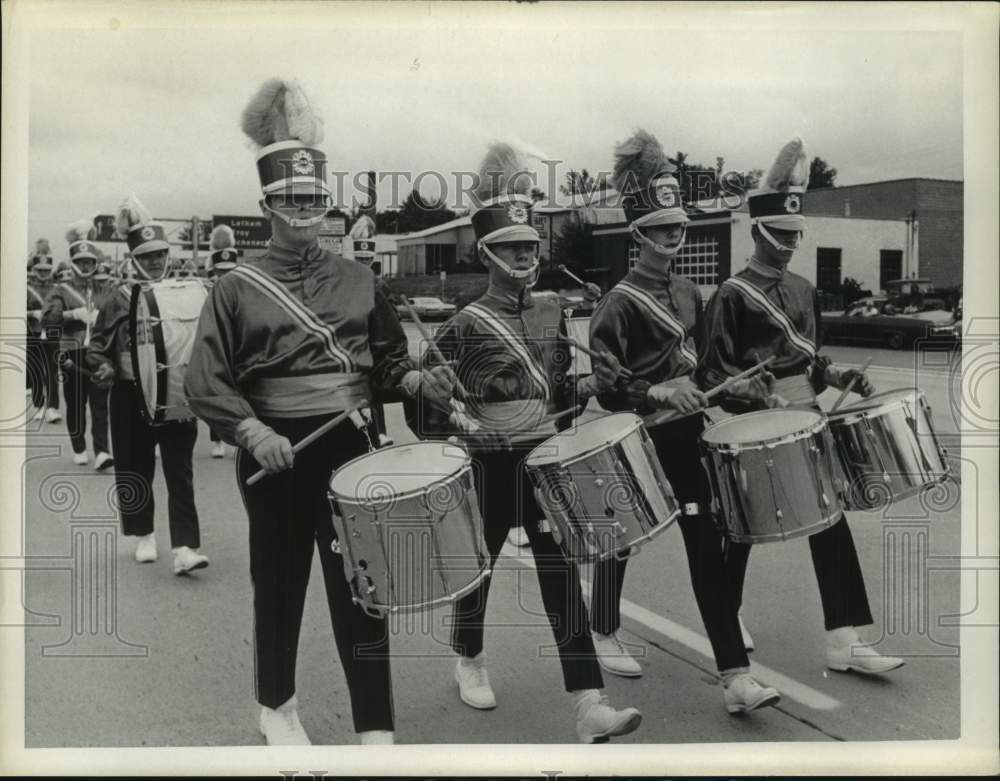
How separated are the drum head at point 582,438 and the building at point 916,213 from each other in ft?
3.81

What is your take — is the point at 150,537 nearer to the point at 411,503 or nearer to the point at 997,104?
the point at 411,503

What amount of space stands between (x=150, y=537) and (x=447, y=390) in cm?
128

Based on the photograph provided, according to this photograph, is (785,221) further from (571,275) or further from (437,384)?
(437,384)

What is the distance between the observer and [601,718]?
14.0 ft

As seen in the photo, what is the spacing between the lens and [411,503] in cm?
378

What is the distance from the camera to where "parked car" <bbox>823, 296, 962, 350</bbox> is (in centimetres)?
444

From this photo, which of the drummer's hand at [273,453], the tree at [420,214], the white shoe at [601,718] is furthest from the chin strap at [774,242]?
the drummer's hand at [273,453]

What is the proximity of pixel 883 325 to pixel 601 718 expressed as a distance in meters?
1.88

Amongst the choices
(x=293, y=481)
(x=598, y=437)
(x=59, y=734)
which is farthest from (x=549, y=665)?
(x=59, y=734)

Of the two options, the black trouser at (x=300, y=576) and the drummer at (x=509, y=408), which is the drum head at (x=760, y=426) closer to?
the drummer at (x=509, y=408)

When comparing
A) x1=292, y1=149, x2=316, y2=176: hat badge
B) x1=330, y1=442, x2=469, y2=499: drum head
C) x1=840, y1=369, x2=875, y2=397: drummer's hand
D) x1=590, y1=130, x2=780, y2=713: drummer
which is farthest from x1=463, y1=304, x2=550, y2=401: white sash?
x1=840, y1=369, x2=875, y2=397: drummer's hand

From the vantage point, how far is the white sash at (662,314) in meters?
4.43

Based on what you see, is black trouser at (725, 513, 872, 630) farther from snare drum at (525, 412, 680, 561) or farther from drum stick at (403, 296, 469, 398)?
drum stick at (403, 296, 469, 398)

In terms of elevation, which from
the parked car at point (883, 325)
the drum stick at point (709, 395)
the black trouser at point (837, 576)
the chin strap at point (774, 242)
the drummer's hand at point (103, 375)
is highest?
the chin strap at point (774, 242)
